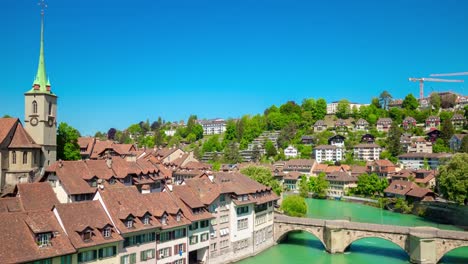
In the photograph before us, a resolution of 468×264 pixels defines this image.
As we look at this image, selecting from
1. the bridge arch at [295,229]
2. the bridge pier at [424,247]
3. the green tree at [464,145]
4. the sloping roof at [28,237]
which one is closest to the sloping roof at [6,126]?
the sloping roof at [28,237]

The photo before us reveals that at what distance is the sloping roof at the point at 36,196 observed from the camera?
37.8 metres

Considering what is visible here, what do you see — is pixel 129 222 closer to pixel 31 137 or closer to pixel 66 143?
pixel 31 137

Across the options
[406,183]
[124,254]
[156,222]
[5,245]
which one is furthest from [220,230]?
[406,183]

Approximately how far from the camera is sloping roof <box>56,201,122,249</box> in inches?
1308

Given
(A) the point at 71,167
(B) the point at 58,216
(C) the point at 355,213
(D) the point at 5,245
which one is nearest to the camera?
(D) the point at 5,245

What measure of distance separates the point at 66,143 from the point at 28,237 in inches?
1403

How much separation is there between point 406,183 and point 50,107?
6535 centimetres

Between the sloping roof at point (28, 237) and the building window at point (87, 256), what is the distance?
136 centimetres

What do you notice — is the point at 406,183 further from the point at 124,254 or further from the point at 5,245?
the point at 5,245


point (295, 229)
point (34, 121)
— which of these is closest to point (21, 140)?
point (34, 121)

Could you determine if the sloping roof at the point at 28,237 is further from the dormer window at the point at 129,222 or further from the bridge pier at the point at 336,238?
the bridge pier at the point at 336,238

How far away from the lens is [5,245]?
96.2 ft

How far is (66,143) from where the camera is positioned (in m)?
64.8

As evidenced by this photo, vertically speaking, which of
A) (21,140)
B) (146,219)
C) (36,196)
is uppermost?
(21,140)
